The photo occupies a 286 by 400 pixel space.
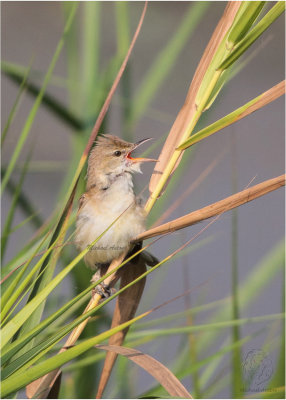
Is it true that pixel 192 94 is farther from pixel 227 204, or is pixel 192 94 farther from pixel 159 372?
pixel 159 372

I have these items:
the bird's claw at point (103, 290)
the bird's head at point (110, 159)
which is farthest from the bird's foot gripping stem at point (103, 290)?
the bird's head at point (110, 159)

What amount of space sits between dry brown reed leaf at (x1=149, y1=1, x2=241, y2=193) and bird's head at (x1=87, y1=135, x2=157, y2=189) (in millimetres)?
264

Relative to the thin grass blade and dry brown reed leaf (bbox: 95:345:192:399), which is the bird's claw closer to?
dry brown reed leaf (bbox: 95:345:192:399)

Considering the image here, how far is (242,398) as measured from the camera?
995 millimetres

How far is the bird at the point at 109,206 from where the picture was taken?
1.08 metres

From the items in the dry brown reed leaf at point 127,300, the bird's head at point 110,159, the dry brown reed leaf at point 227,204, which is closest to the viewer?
the dry brown reed leaf at point 227,204

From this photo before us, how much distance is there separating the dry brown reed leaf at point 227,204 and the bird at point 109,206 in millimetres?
246

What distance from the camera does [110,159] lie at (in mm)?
1204

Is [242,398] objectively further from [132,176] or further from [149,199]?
[132,176]

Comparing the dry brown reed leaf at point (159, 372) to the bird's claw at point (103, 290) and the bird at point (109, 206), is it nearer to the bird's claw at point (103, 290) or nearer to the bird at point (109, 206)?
the bird's claw at point (103, 290)

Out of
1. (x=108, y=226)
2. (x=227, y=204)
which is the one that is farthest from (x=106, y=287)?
(x=227, y=204)

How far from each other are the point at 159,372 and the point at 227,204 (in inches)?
10.7

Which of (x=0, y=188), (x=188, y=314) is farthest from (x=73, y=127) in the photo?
(x=188, y=314)

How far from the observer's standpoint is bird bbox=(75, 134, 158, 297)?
42.4 inches
